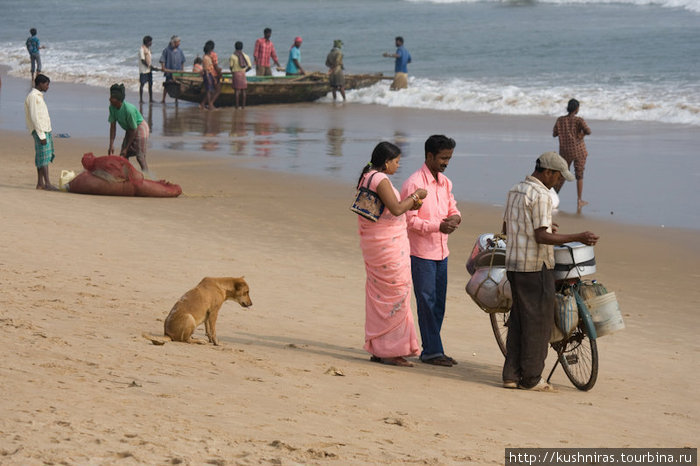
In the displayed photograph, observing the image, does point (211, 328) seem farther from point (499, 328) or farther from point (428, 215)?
point (499, 328)

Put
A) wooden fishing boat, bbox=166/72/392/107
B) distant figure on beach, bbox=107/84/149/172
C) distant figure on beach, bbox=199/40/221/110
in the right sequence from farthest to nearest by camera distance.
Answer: wooden fishing boat, bbox=166/72/392/107
distant figure on beach, bbox=199/40/221/110
distant figure on beach, bbox=107/84/149/172

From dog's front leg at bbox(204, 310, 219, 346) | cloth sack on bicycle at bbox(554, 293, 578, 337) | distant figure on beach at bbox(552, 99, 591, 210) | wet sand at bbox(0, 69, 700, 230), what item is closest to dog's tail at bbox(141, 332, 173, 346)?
dog's front leg at bbox(204, 310, 219, 346)

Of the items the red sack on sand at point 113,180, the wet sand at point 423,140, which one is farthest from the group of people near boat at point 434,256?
the red sack on sand at point 113,180

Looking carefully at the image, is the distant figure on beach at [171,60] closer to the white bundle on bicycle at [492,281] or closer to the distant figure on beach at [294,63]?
the distant figure on beach at [294,63]

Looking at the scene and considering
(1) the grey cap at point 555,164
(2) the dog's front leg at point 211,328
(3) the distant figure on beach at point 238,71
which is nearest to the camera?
(1) the grey cap at point 555,164

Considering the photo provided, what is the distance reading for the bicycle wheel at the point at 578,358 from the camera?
5945 mm

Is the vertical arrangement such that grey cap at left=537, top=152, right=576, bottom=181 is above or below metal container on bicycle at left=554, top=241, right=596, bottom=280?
above

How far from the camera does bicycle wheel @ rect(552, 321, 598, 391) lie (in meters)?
5.95

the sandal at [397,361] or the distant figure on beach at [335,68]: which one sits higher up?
the distant figure on beach at [335,68]

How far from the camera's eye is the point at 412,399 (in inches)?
206

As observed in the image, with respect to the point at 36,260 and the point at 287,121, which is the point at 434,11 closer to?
the point at 287,121

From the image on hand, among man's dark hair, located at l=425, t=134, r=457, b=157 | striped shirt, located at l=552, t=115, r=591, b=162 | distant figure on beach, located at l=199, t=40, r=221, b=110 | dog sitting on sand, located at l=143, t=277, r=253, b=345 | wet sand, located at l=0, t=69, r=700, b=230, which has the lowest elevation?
dog sitting on sand, located at l=143, t=277, r=253, b=345

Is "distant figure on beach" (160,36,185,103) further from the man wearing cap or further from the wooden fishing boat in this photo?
the man wearing cap

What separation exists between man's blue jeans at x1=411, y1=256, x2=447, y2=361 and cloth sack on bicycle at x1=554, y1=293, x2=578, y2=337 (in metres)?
0.79
